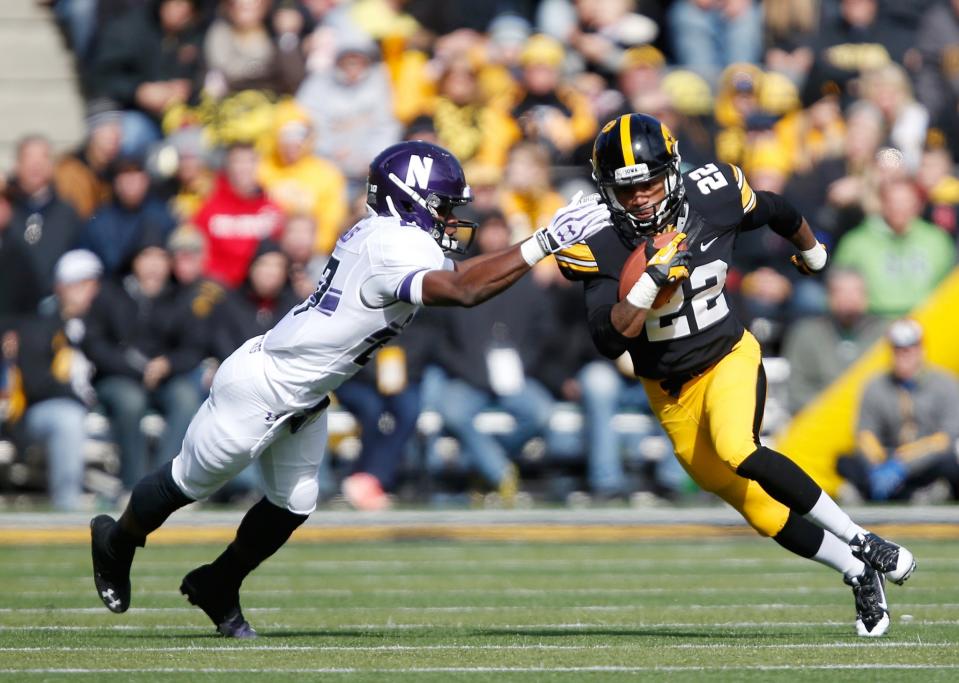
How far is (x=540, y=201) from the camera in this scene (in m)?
12.5

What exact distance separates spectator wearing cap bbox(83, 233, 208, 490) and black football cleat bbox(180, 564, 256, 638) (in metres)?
4.98

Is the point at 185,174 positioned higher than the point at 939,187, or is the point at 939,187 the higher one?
the point at 939,187

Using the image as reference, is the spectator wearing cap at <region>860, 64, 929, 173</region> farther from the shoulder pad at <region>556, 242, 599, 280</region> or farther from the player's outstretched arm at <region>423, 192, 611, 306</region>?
the player's outstretched arm at <region>423, 192, 611, 306</region>

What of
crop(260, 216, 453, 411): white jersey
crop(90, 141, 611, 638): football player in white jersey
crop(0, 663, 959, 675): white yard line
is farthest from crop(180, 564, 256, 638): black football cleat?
crop(0, 663, 959, 675): white yard line

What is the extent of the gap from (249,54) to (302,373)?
793 cm

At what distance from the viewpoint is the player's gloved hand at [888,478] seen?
11445mm

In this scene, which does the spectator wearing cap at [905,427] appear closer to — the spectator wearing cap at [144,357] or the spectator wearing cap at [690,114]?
the spectator wearing cap at [690,114]

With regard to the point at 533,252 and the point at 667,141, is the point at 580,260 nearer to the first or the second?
the point at 667,141

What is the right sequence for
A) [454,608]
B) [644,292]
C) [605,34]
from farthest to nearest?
[605,34] < [454,608] < [644,292]

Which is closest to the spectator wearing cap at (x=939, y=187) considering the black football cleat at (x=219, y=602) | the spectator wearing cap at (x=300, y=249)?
the spectator wearing cap at (x=300, y=249)

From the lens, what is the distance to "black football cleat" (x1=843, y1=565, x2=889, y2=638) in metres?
6.36

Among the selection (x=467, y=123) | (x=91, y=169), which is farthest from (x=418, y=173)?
(x=91, y=169)

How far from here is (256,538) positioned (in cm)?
662

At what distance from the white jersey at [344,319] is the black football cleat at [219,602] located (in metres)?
0.79
